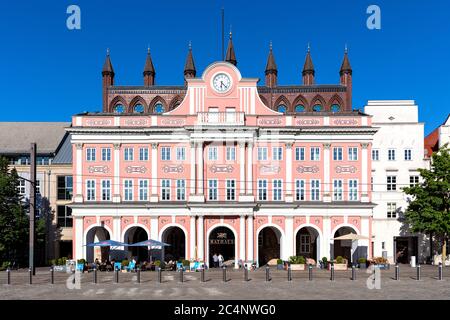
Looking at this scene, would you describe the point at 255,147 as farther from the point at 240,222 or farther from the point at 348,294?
the point at 348,294

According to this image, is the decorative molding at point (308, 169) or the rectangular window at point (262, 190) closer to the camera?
the rectangular window at point (262, 190)

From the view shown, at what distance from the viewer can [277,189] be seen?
53219 millimetres

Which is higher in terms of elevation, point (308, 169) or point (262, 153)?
point (262, 153)

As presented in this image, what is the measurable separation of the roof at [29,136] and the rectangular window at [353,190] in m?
29.8

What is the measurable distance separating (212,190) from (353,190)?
13.0m

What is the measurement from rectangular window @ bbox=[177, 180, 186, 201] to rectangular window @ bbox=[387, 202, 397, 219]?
69.6 feet

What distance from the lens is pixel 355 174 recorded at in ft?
175

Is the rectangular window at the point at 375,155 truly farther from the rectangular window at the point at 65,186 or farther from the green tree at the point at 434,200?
the rectangular window at the point at 65,186

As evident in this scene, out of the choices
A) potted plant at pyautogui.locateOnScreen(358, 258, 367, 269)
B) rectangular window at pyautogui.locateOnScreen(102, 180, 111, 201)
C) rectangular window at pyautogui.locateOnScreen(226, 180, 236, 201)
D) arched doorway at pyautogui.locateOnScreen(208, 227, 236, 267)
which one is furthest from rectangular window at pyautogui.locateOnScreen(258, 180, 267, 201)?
rectangular window at pyautogui.locateOnScreen(102, 180, 111, 201)

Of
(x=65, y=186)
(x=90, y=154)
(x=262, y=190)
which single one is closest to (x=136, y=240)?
(x=65, y=186)

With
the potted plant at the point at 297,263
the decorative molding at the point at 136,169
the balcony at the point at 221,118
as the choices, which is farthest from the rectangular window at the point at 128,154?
the potted plant at the point at 297,263

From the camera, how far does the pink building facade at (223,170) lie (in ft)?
172

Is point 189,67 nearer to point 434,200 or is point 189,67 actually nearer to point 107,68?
point 107,68

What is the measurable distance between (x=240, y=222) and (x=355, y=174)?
11.6 metres
